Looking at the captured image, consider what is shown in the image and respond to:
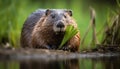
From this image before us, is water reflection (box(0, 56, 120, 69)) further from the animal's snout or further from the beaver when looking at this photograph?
the beaver

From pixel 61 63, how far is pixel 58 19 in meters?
1.49

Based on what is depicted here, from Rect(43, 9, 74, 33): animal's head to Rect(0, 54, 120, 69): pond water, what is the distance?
0.66m

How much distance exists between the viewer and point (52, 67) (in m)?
7.79

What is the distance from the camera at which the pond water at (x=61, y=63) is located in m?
7.82

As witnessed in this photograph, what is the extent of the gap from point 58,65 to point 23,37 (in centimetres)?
299

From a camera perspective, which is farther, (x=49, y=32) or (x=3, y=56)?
(x=49, y=32)

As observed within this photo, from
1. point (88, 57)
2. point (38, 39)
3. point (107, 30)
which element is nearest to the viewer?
point (88, 57)

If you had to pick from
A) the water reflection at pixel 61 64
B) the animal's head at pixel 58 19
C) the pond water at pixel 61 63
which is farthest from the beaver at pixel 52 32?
the water reflection at pixel 61 64

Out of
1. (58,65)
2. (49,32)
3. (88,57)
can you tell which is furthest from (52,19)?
(58,65)

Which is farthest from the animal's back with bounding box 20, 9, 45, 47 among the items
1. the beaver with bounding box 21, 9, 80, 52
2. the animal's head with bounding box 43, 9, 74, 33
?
the animal's head with bounding box 43, 9, 74, 33

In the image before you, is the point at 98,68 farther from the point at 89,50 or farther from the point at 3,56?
the point at 89,50

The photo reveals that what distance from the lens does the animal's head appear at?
9.38 metres

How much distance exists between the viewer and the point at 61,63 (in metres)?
8.28

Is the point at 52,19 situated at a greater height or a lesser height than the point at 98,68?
greater
